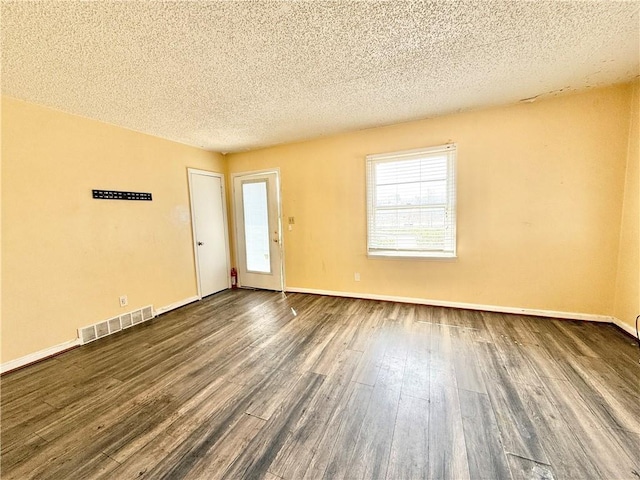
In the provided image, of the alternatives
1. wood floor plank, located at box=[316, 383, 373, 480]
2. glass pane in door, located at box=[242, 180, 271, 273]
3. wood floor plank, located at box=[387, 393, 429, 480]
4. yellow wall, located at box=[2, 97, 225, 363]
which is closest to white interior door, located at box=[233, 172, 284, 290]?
glass pane in door, located at box=[242, 180, 271, 273]

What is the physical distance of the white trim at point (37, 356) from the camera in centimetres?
232

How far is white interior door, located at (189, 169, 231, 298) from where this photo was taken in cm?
418

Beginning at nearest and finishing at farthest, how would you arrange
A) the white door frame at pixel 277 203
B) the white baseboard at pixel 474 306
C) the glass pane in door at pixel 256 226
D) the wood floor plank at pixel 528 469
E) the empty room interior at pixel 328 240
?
1. the wood floor plank at pixel 528 469
2. the empty room interior at pixel 328 240
3. the white baseboard at pixel 474 306
4. the white door frame at pixel 277 203
5. the glass pane in door at pixel 256 226

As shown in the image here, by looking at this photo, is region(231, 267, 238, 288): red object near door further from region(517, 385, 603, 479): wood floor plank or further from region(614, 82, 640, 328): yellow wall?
region(614, 82, 640, 328): yellow wall

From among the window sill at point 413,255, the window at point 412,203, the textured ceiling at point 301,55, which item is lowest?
the window sill at point 413,255

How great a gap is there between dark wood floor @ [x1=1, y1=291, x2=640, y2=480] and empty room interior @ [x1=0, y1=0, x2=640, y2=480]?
2 cm

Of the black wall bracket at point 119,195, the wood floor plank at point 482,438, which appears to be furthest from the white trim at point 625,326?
the black wall bracket at point 119,195

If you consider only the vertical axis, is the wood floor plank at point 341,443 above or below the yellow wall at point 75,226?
below

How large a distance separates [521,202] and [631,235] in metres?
0.98

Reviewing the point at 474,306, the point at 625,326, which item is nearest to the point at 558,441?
the point at 474,306

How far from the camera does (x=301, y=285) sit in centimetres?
440

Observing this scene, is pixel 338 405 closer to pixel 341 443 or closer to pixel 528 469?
pixel 341 443

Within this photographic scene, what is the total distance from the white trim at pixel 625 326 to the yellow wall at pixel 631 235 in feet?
0.09

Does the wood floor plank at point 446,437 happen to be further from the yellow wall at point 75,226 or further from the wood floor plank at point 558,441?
the yellow wall at point 75,226
